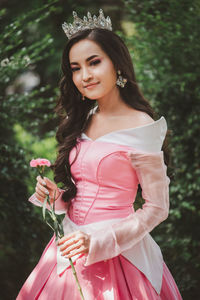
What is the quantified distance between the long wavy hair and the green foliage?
1.86 meters

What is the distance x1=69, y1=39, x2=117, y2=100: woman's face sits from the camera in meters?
1.89

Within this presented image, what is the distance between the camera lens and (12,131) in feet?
12.5

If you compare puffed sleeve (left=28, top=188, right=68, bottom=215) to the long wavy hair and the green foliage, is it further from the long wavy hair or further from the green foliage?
the green foliage

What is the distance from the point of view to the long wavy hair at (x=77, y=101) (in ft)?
6.39

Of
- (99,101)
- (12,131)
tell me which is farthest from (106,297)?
(12,131)

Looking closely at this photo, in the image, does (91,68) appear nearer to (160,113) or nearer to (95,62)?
(95,62)

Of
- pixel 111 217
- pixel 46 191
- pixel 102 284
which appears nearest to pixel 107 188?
pixel 111 217

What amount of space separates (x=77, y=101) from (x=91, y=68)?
0.38 m

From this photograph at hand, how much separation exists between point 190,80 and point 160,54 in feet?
1.66

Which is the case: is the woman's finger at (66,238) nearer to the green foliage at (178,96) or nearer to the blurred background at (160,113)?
the blurred background at (160,113)

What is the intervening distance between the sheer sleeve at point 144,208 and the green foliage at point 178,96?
7.30 ft

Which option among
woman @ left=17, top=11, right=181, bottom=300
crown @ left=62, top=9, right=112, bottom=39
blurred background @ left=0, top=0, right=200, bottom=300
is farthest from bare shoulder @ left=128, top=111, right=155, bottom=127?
blurred background @ left=0, top=0, right=200, bottom=300

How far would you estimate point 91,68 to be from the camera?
1.90 m

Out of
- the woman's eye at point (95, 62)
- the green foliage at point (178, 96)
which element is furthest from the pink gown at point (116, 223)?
the green foliage at point (178, 96)
